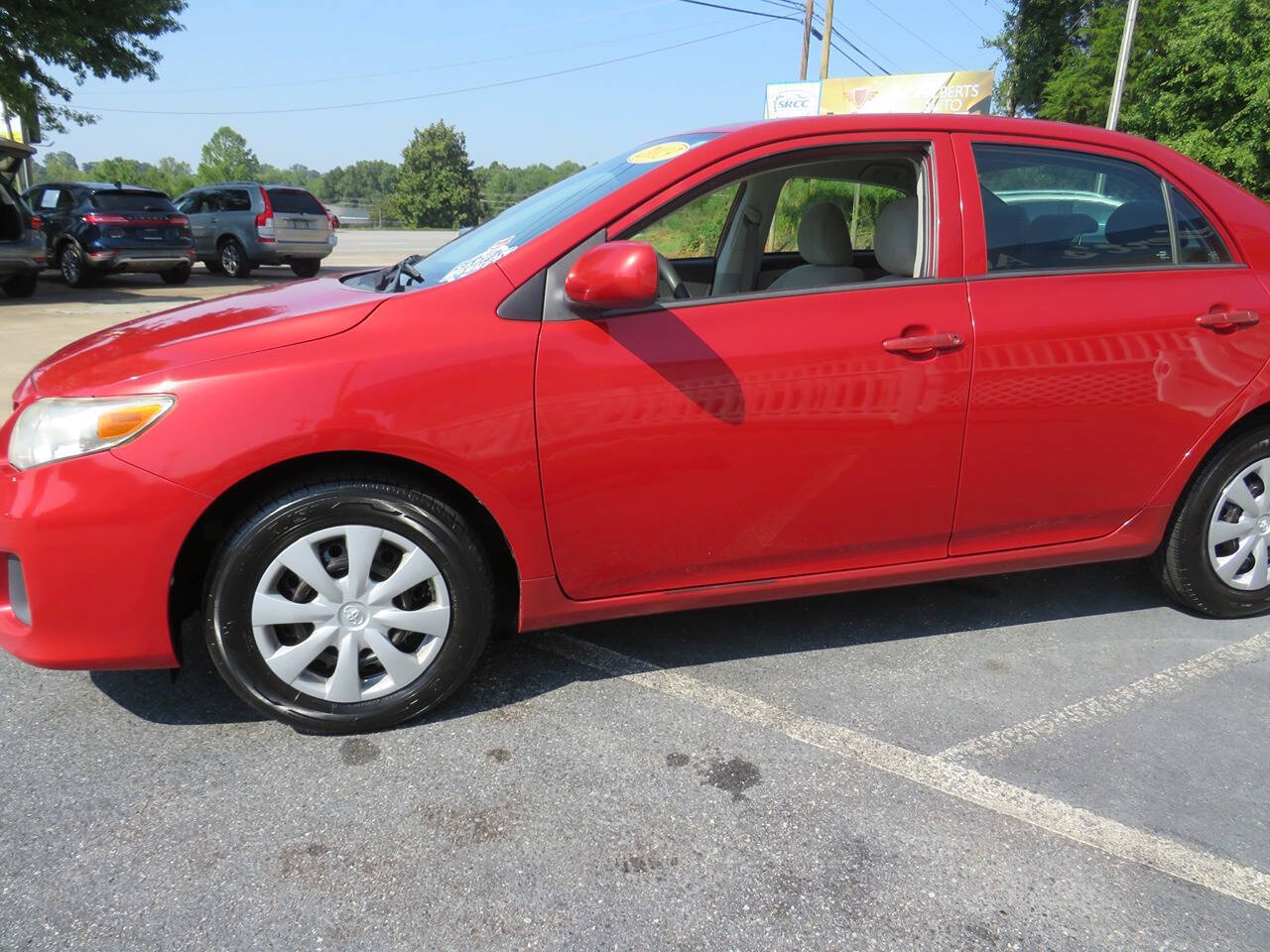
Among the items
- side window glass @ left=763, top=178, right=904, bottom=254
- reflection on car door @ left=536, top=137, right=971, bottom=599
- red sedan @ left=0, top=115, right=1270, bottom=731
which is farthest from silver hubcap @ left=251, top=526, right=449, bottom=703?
side window glass @ left=763, top=178, right=904, bottom=254

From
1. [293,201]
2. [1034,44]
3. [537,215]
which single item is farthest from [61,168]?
[537,215]

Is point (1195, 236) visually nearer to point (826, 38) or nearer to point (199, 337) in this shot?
point (199, 337)

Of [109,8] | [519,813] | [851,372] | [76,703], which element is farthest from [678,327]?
[109,8]

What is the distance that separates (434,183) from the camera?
3263 inches

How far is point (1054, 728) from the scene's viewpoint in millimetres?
2709

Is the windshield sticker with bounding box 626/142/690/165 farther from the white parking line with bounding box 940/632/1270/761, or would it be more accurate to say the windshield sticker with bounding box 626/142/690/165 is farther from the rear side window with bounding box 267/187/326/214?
the rear side window with bounding box 267/187/326/214

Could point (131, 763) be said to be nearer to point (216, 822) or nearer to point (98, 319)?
point (216, 822)

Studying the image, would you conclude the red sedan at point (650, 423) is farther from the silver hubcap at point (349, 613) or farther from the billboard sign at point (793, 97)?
the billboard sign at point (793, 97)

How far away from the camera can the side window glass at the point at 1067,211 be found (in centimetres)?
294

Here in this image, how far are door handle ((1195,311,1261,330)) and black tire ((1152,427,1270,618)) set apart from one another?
0.40m

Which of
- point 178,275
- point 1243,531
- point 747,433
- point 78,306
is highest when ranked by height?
point 747,433

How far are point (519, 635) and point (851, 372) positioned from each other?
143cm

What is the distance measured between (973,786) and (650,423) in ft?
4.10

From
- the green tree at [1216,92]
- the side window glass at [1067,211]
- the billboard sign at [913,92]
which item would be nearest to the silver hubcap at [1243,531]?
the side window glass at [1067,211]
